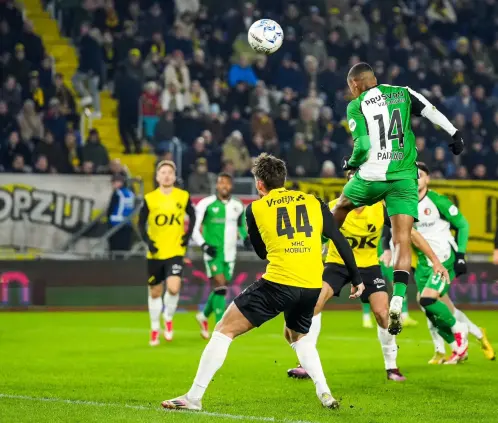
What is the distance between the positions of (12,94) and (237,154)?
4756mm

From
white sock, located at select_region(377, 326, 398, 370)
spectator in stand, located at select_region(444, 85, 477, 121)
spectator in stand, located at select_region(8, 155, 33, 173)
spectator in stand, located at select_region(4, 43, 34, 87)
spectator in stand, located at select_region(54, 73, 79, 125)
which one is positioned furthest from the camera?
spectator in stand, located at select_region(444, 85, 477, 121)

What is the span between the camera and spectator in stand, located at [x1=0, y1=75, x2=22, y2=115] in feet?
71.6

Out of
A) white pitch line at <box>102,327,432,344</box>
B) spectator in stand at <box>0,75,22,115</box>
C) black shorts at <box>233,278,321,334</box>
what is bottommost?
white pitch line at <box>102,327,432,344</box>

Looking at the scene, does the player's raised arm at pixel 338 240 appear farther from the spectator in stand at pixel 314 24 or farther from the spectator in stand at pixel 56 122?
the spectator in stand at pixel 314 24

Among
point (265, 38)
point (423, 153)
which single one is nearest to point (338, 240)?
point (265, 38)

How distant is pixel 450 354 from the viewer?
512 inches

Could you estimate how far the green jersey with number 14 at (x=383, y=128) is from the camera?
31.0ft

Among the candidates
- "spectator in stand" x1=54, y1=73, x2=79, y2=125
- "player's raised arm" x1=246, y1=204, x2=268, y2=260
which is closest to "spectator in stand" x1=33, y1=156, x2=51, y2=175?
"spectator in stand" x1=54, y1=73, x2=79, y2=125

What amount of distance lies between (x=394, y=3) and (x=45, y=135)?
11333mm

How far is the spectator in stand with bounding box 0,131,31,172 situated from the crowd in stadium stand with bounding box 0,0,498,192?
0.04 m

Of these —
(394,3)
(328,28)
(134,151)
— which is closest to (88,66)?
(134,151)

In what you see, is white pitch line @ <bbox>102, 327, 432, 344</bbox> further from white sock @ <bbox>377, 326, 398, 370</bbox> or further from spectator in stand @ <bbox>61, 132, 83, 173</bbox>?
spectator in stand @ <bbox>61, 132, 83, 173</bbox>

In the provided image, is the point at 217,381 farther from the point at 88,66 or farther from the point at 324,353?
the point at 88,66

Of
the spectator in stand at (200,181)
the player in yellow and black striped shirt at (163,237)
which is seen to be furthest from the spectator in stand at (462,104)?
the player in yellow and black striped shirt at (163,237)
